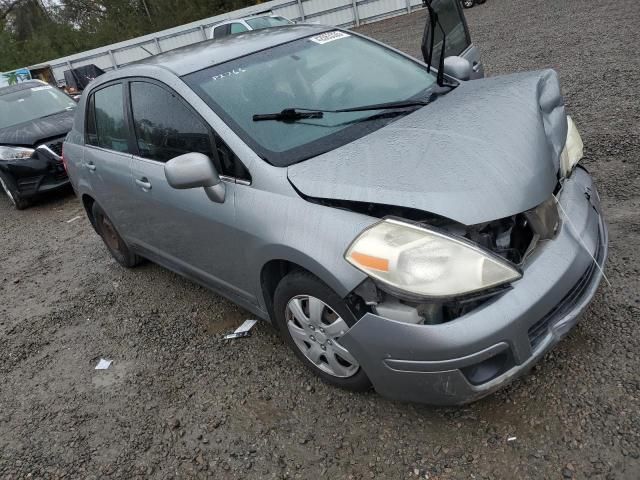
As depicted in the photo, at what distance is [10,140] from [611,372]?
7.46 meters

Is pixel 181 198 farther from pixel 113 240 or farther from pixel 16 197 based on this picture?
pixel 16 197

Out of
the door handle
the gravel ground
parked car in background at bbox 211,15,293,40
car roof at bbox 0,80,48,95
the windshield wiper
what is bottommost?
the gravel ground

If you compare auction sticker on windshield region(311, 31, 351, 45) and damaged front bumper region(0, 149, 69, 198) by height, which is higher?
auction sticker on windshield region(311, 31, 351, 45)

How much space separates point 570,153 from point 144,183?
2.49 metres

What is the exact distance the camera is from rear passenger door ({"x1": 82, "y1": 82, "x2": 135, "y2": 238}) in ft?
11.7

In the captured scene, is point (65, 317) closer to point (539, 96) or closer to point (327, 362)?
point (327, 362)

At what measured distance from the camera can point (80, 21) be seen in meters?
37.2

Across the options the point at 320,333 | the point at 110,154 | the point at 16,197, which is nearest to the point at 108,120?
the point at 110,154

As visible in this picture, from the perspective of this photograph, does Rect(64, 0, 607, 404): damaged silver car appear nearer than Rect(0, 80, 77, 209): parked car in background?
Yes

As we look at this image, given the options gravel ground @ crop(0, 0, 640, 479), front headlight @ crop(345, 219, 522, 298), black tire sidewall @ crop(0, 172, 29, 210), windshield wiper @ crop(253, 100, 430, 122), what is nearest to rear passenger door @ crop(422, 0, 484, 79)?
windshield wiper @ crop(253, 100, 430, 122)

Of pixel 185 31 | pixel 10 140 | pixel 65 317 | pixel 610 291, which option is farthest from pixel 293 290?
pixel 185 31

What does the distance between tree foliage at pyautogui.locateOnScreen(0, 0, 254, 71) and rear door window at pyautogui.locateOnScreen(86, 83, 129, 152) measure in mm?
31351

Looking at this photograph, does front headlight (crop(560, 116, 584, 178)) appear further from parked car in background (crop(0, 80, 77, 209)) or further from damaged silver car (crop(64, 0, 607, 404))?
parked car in background (crop(0, 80, 77, 209))

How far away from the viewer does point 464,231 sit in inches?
82.8
